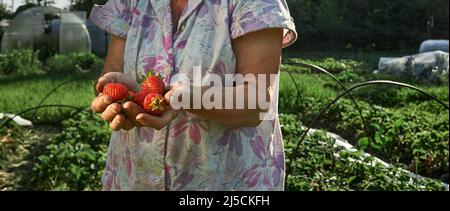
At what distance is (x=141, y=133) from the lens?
127cm

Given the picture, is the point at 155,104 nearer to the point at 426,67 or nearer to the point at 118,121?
the point at 118,121

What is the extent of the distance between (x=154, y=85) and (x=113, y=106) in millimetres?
99

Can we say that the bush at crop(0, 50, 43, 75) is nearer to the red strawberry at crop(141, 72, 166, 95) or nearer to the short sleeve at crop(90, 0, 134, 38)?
the short sleeve at crop(90, 0, 134, 38)

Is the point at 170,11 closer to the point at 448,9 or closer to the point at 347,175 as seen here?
the point at 347,175

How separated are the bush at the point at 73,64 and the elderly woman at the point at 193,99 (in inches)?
324

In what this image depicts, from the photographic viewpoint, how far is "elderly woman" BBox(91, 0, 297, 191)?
3.84 ft

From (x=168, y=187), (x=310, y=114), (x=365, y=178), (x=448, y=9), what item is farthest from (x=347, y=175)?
(x=448, y=9)

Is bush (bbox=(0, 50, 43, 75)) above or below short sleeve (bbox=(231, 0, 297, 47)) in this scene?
below

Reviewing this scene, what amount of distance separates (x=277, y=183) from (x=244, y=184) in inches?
3.3

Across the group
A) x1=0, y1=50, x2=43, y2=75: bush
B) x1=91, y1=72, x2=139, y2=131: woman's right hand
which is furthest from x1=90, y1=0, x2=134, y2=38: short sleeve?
x1=0, y1=50, x2=43, y2=75: bush

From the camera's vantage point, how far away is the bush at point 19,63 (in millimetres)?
8812

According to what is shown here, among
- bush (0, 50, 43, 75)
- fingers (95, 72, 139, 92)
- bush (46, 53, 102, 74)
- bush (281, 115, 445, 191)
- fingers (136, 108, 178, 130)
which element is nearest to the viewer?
fingers (136, 108, 178, 130)

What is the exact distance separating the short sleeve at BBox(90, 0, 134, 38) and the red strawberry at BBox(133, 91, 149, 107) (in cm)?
17

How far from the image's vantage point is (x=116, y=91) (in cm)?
119
